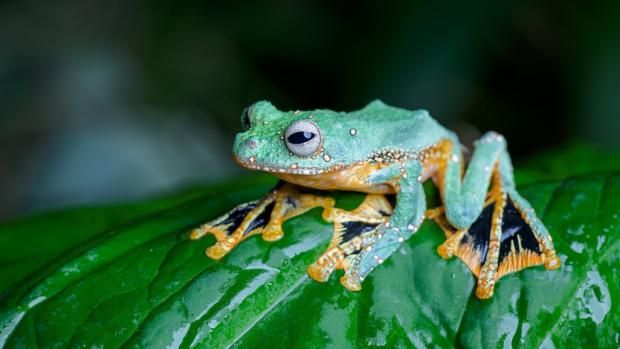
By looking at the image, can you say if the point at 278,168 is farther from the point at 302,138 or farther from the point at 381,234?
the point at 381,234

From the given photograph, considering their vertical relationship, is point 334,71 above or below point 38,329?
above

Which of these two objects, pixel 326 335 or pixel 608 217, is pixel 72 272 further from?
pixel 608 217

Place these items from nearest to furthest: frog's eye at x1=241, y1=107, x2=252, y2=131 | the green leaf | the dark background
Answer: the green leaf, frog's eye at x1=241, y1=107, x2=252, y2=131, the dark background

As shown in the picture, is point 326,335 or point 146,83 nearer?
point 326,335

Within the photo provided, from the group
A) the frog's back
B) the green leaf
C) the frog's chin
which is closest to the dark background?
the frog's back

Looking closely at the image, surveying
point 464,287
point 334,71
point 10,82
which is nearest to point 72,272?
point 464,287

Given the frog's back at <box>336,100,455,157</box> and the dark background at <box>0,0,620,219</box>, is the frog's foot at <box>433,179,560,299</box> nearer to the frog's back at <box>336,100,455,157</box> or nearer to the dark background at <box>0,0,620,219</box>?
the frog's back at <box>336,100,455,157</box>

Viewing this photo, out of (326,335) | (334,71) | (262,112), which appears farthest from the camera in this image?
(334,71)

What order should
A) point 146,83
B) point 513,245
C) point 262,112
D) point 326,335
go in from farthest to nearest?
point 146,83 → point 262,112 → point 513,245 → point 326,335
